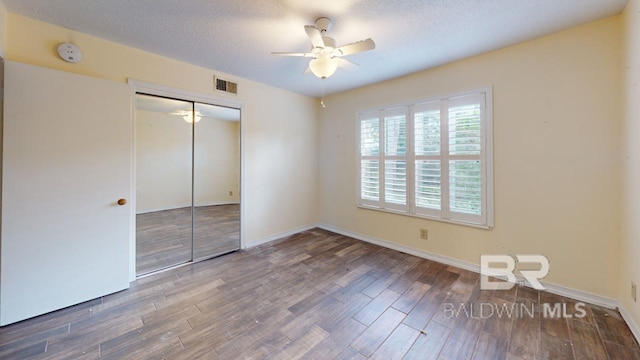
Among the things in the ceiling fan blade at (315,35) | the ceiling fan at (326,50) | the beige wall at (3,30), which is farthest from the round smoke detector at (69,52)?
the ceiling fan blade at (315,35)

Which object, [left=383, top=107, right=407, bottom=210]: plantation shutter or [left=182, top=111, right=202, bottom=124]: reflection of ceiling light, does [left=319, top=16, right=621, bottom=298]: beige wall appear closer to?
[left=383, top=107, right=407, bottom=210]: plantation shutter

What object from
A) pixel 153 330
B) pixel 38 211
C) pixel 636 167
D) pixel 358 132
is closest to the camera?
pixel 636 167

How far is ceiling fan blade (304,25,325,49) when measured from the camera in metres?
1.81

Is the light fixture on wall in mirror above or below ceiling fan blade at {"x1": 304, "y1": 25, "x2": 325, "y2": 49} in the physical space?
below

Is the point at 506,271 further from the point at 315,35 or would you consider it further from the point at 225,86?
the point at 225,86

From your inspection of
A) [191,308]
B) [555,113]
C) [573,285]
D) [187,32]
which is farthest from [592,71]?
[191,308]

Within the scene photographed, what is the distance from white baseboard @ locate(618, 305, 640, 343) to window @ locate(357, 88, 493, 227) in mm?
1089

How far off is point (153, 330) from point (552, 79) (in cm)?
418

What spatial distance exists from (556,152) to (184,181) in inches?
164

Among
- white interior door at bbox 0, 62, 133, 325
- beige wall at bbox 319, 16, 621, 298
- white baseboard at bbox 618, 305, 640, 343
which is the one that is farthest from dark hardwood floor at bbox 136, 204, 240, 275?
→ white baseboard at bbox 618, 305, 640, 343

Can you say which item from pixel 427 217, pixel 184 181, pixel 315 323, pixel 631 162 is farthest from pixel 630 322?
pixel 184 181

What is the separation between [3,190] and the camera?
187cm

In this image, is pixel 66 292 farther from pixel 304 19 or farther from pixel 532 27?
pixel 532 27

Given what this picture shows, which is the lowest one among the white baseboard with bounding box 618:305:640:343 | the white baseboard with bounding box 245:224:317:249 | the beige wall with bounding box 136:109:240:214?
the white baseboard with bounding box 618:305:640:343
